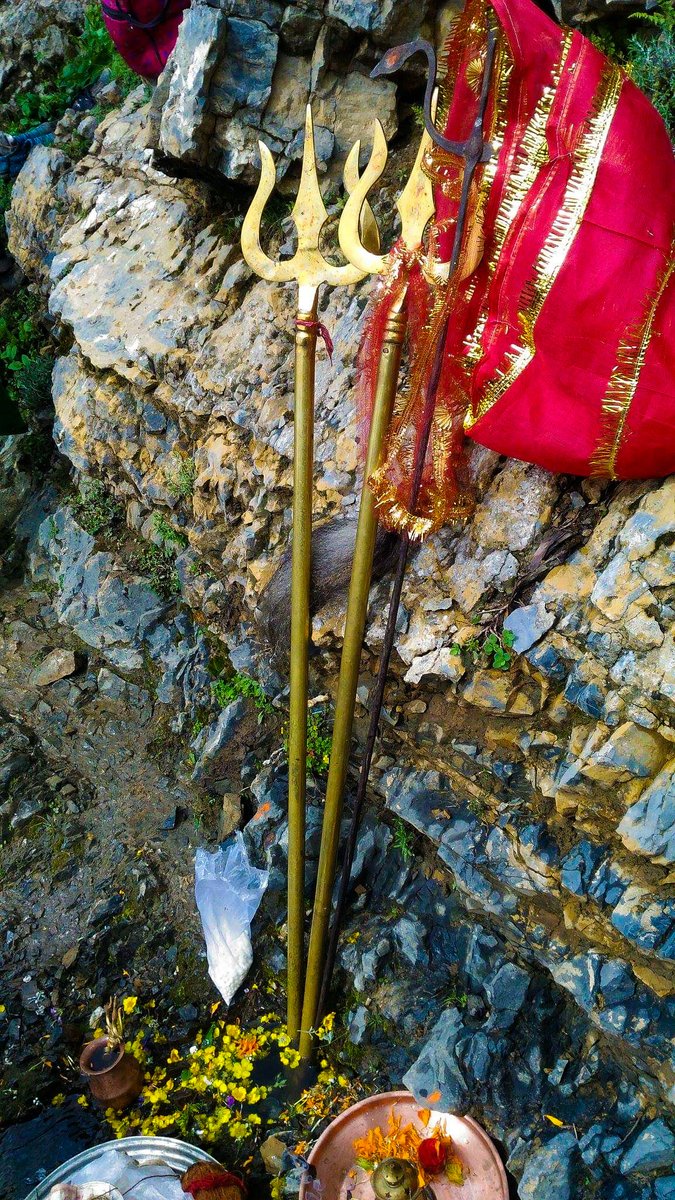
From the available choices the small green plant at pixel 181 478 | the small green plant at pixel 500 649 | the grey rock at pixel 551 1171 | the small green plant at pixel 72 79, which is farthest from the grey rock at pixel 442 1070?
the small green plant at pixel 72 79

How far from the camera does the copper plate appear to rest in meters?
2.54

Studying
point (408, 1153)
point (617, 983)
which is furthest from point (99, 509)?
point (617, 983)

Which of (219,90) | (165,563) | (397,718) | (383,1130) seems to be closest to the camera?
(383,1130)

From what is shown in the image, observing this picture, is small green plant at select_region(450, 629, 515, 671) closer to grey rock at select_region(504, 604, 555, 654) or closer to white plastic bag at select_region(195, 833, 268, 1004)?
grey rock at select_region(504, 604, 555, 654)

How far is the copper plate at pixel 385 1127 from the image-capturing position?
2.54 metres

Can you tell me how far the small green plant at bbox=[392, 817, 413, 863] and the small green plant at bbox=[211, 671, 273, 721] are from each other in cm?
87

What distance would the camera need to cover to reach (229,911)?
10.7ft

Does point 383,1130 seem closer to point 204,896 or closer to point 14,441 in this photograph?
point 204,896

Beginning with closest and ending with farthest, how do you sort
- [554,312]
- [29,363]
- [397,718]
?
[554,312], [397,718], [29,363]

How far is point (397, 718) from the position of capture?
3.00 metres

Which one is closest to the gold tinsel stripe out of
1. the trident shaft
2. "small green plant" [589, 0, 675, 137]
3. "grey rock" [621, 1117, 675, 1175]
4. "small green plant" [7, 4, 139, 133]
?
the trident shaft

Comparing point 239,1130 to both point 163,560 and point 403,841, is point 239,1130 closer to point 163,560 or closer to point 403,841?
point 403,841

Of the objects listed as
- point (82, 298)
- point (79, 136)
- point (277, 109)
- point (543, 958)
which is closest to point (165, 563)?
point (82, 298)

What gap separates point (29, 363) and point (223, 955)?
12.4ft
